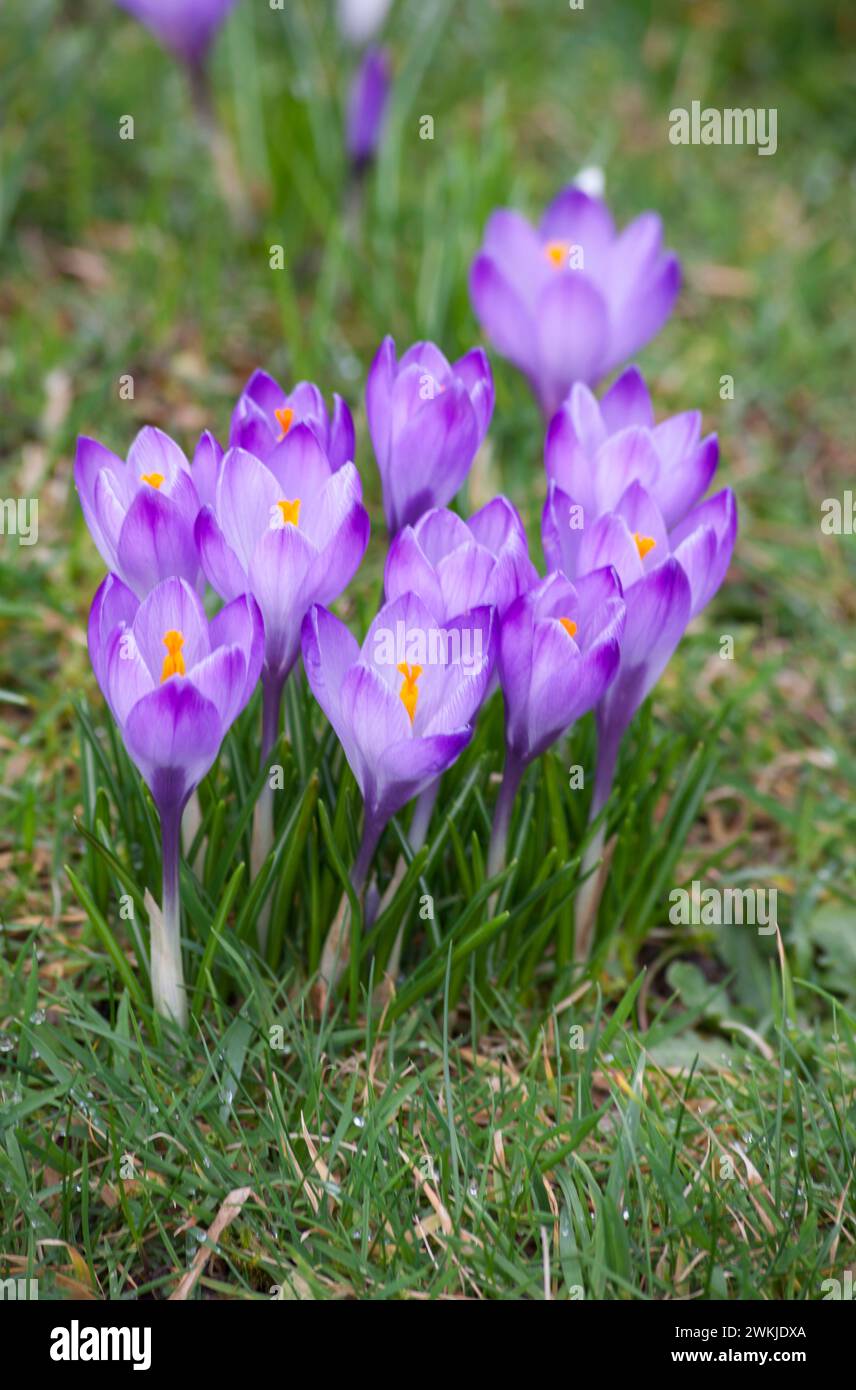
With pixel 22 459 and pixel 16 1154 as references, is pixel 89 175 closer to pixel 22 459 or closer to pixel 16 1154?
pixel 22 459

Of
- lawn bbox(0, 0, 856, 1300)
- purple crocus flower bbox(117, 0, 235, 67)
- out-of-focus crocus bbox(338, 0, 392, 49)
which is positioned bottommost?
lawn bbox(0, 0, 856, 1300)

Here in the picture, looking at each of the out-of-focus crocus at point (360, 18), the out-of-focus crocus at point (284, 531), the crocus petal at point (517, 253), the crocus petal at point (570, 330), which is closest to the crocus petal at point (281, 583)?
the out-of-focus crocus at point (284, 531)

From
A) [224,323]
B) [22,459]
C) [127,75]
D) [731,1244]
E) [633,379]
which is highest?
[127,75]

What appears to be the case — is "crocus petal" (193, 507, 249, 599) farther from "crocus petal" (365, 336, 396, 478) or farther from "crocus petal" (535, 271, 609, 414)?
"crocus petal" (535, 271, 609, 414)

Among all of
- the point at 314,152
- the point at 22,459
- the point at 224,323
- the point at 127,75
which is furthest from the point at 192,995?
the point at 127,75

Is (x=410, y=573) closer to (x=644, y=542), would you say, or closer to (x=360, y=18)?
(x=644, y=542)

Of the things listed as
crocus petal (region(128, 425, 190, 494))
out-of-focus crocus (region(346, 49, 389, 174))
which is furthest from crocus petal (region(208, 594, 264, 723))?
out-of-focus crocus (region(346, 49, 389, 174))

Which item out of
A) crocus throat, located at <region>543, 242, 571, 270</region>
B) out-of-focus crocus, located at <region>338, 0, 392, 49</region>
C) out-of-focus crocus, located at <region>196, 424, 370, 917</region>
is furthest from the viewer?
out-of-focus crocus, located at <region>338, 0, 392, 49</region>
